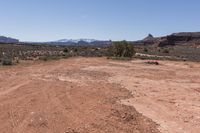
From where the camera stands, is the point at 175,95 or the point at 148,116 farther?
the point at 175,95

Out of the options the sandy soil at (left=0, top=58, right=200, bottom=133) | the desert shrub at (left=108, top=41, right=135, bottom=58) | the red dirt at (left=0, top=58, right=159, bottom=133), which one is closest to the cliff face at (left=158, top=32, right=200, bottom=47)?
the desert shrub at (left=108, top=41, right=135, bottom=58)

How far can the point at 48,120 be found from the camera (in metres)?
10.7

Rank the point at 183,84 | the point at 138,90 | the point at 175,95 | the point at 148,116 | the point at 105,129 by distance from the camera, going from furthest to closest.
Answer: the point at 183,84, the point at 138,90, the point at 175,95, the point at 148,116, the point at 105,129

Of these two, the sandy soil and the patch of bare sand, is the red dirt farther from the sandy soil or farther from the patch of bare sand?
the patch of bare sand

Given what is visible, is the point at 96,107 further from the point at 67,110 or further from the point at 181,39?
the point at 181,39

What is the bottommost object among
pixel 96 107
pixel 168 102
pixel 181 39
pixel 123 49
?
pixel 181 39

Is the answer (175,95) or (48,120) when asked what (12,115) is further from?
(175,95)

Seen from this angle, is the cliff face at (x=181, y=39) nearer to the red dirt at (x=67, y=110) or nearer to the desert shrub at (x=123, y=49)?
the desert shrub at (x=123, y=49)

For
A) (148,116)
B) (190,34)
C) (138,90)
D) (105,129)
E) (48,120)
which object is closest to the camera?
(105,129)

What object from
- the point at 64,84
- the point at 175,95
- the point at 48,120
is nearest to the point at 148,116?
the point at 48,120

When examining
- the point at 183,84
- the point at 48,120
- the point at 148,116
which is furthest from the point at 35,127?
the point at 183,84

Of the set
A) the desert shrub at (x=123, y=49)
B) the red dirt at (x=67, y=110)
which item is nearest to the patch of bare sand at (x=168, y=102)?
the red dirt at (x=67, y=110)

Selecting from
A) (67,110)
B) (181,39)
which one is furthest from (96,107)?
(181,39)

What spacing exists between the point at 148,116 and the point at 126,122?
1.07 metres
